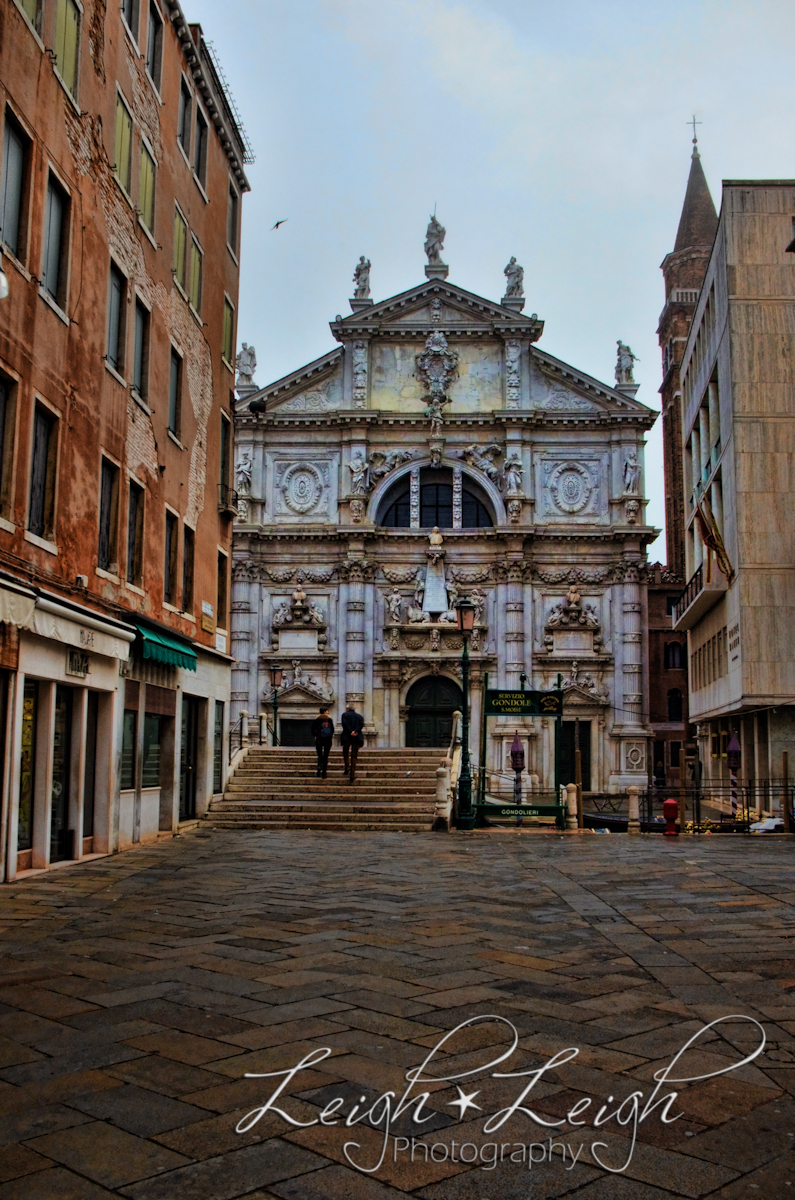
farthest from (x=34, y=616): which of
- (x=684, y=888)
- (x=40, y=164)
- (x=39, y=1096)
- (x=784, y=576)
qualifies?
(x=784, y=576)

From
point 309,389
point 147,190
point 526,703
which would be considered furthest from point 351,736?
point 309,389

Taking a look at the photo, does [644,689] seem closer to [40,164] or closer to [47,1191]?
[40,164]

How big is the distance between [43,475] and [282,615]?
2707 centimetres

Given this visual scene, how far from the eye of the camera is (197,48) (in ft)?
69.4

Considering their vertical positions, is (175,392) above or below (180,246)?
below

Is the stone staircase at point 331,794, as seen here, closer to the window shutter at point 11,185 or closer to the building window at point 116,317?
the building window at point 116,317

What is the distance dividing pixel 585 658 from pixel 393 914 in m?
31.2

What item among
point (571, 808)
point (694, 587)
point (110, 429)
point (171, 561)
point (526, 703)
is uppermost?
point (694, 587)

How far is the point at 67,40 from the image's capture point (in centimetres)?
1416

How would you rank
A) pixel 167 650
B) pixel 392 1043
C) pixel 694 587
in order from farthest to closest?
1. pixel 694 587
2. pixel 167 650
3. pixel 392 1043

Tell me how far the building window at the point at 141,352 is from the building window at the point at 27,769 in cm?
640

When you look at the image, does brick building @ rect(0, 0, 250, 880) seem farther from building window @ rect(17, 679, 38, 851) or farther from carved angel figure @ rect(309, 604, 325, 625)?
carved angel figure @ rect(309, 604, 325, 625)

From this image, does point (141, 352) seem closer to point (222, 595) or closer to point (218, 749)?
point (222, 595)

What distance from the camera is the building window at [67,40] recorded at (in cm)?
1372
